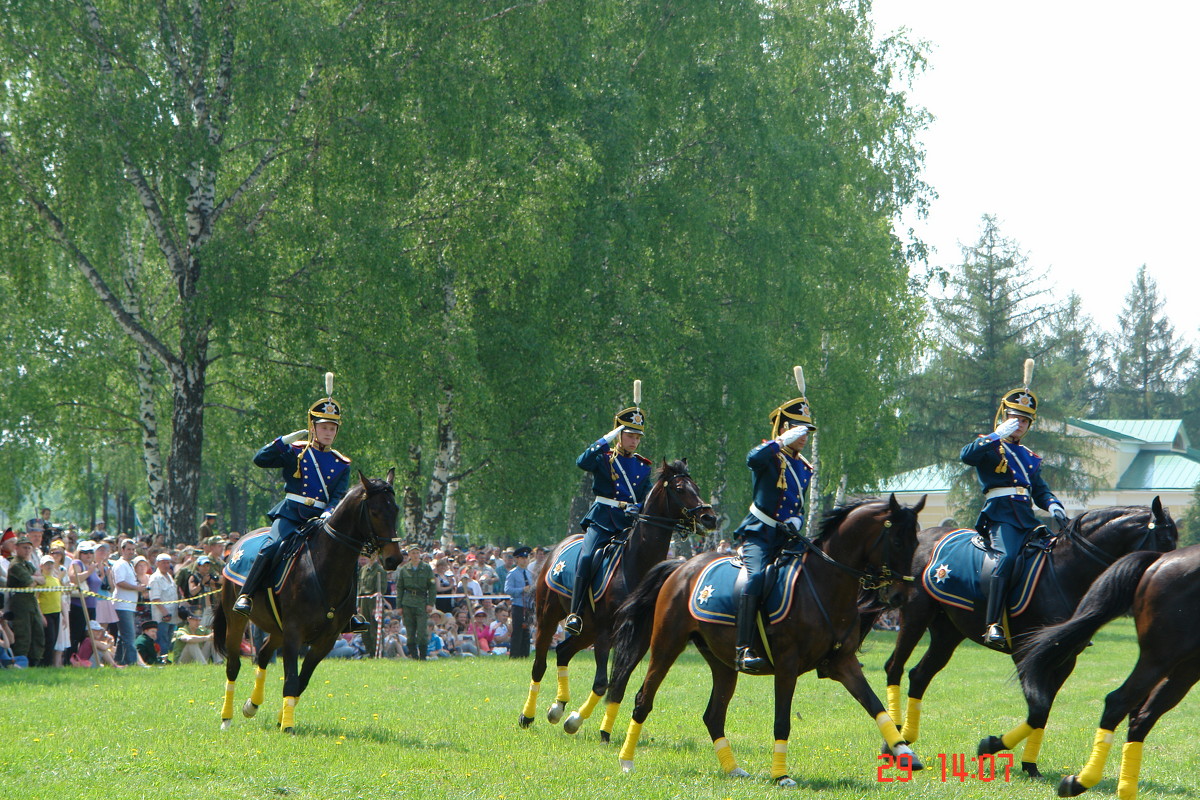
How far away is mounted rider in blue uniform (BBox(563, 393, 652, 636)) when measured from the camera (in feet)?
41.9

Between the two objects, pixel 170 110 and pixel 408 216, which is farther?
pixel 408 216

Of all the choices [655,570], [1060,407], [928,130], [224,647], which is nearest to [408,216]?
[224,647]

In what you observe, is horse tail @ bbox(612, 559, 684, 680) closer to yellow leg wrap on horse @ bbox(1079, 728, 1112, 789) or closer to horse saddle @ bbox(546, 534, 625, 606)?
horse saddle @ bbox(546, 534, 625, 606)

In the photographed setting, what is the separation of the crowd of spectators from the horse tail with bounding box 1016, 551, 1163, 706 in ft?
29.7

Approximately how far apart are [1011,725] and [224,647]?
874cm

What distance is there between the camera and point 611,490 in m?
13.2

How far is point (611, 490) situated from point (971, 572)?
3.76 meters

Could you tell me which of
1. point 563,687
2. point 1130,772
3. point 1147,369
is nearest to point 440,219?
point 563,687

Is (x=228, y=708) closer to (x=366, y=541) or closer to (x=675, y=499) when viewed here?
(x=366, y=541)

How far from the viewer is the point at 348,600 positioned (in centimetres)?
1245

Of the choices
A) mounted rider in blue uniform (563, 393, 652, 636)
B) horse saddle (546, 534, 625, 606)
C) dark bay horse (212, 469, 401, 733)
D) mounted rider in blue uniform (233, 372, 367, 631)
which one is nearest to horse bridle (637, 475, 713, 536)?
mounted rider in blue uniform (563, 393, 652, 636)

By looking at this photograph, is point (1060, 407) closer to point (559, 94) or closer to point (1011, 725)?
point (559, 94)

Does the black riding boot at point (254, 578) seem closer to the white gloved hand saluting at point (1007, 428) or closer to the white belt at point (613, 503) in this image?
the white belt at point (613, 503)

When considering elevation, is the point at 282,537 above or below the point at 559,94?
below
